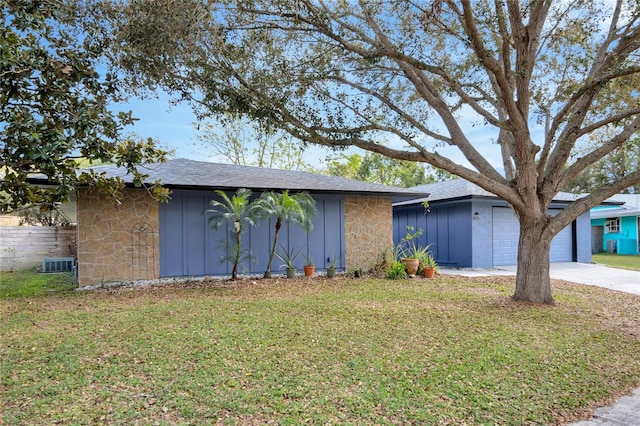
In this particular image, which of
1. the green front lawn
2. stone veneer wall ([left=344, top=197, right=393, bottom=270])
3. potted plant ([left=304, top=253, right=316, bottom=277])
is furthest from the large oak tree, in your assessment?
the green front lawn

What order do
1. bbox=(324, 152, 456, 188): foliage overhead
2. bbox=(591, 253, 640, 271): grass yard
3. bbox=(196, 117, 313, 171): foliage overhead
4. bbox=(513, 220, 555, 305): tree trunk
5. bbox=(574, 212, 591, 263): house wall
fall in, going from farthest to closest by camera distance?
bbox=(324, 152, 456, 188): foliage overhead < bbox=(196, 117, 313, 171): foliage overhead < bbox=(574, 212, 591, 263): house wall < bbox=(591, 253, 640, 271): grass yard < bbox=(513, 220, 555, 305): tree trunk

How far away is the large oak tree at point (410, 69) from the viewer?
6.18m

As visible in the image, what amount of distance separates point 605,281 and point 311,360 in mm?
10197

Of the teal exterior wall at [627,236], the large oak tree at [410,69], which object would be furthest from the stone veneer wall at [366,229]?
the teal exterior wall at [627,236]

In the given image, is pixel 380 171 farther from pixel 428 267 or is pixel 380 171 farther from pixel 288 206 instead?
pixel 288 206

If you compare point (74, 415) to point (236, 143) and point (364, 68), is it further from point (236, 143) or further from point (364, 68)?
point (236, 143)

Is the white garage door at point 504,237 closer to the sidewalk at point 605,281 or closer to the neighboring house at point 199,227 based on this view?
the sidewalk at point 605,281

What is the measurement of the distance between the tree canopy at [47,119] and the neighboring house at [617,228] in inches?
911

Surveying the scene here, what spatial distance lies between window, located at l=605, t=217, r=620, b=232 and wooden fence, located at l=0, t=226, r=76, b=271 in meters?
26.8

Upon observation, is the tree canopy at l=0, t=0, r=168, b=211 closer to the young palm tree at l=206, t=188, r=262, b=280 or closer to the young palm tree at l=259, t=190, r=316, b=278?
the young palm tree at l=206, t=188, r=262, b=280

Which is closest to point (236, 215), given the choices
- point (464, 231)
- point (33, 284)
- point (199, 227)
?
point (199, 227)

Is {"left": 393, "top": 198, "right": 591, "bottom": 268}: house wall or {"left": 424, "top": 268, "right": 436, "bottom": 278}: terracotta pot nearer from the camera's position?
{"left": 424, "top": 268, "right": 436, "bottom": 278}: terracotta pot

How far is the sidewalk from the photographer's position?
3.34 meters

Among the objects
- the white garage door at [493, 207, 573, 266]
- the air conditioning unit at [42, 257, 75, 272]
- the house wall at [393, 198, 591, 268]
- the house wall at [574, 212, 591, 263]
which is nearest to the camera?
the air conditioning unit at [42, 257, 75, 272]
